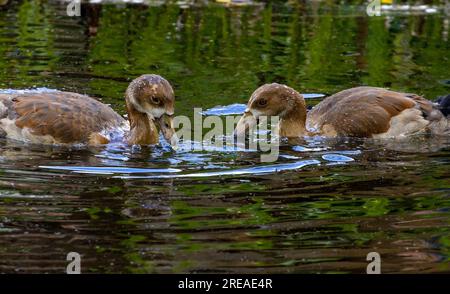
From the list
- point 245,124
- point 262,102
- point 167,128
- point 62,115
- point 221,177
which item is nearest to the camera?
point 221,177

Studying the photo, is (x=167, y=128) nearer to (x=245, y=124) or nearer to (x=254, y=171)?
(x=245, y=124)

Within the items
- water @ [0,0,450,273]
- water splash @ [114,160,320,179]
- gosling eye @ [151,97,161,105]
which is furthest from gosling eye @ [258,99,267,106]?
water splash @ [114,160,320,179]

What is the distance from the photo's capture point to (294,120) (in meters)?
11.5

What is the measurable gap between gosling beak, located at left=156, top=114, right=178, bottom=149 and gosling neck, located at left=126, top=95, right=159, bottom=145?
11 cm

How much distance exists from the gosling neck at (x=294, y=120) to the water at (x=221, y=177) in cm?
47

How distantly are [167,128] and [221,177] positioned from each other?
171 centimetres

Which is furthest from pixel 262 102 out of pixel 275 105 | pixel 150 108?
pixel 150 108

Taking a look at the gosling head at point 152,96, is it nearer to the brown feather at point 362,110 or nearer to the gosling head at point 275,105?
the gosling head at point 275,105

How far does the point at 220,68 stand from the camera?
45.9 ft

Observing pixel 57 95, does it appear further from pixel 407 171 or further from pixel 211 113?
pixel 407 171

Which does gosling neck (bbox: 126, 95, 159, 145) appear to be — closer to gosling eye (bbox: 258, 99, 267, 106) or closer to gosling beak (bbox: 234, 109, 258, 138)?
gosling beak (bbox: 234, 109, 258, 138)

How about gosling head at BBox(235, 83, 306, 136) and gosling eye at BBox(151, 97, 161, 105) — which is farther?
gosling head at BBox(235, 83, 306, 136)

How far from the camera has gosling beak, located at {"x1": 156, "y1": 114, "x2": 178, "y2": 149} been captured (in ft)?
33.4
